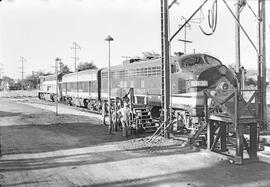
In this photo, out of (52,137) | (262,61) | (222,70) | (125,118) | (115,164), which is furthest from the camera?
(262,61)

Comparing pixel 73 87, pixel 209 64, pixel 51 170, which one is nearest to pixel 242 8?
pixel 209 64

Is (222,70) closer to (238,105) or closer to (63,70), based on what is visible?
(238,105)

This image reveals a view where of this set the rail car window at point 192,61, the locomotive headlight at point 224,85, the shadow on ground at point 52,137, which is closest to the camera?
the shadow on ground at point 52,137

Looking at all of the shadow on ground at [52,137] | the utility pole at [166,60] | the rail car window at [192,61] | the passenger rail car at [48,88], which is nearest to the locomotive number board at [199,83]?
the utility pole at [166,60]

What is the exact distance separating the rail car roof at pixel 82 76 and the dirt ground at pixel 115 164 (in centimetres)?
1287

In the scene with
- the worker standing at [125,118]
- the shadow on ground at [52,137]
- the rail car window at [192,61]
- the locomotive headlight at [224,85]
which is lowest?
the shadow on ground at [52,137]

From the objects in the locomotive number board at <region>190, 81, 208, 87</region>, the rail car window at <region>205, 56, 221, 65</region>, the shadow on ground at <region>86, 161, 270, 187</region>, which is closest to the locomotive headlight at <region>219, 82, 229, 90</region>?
the locomotive number board at <region>190, 81, 208, 87</region>

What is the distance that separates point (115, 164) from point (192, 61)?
6982 mm

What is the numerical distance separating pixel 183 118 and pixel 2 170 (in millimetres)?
7528

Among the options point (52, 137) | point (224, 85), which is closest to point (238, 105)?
point (224, 85)

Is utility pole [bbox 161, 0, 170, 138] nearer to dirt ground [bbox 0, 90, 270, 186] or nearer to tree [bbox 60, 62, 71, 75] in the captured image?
dirt ground [bbox 0, 90, 270, 186]

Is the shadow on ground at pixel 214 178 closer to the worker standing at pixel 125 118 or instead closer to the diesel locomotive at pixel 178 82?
the diesel locomotive at pixel 178 82

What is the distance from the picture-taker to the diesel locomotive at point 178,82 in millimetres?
12258

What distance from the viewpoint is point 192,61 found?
13.8 metres
